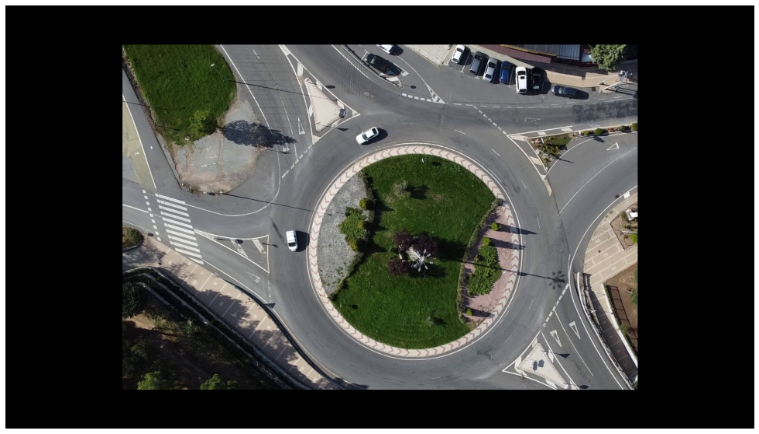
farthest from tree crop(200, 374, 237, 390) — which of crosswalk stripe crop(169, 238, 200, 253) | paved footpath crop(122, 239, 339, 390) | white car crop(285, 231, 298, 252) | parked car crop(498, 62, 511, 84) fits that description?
parked car crop(498, 62, 511, 84)

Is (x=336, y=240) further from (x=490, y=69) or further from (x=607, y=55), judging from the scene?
(x=607, y=55)

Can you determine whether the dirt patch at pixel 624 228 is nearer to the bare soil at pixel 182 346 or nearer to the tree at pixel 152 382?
the bare soil at pixel 182 346

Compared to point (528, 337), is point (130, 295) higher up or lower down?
lower down

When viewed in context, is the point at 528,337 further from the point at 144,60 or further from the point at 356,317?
the point at 144,60

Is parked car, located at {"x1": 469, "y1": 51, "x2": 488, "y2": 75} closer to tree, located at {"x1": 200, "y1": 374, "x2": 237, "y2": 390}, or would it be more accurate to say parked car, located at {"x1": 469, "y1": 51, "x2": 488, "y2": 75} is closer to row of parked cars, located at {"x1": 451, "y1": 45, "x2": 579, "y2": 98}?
row of parked cars, located at {"x1": 451, "y1": 45, "x2": 579, "y2": 98}

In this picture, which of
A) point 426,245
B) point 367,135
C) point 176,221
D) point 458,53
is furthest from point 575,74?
point 176,221

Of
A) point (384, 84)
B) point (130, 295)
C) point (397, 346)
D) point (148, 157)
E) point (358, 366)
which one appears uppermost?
point (384, 84)

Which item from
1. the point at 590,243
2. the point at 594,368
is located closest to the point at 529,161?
the point at 590,243
